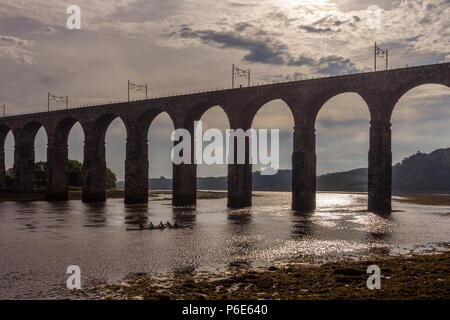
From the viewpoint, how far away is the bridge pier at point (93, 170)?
72.6 metres

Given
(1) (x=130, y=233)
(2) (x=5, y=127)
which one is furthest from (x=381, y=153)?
(2) (x=5, y=127)

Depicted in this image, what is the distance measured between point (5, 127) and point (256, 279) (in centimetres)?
8623

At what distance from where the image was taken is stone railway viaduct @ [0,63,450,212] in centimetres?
4728

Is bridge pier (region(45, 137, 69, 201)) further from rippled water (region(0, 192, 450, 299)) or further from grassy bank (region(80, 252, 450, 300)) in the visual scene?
grassy bank (region(80, 252, 450, 300))

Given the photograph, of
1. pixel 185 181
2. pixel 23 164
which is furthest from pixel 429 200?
pixel 23 164

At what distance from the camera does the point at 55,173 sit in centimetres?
7750

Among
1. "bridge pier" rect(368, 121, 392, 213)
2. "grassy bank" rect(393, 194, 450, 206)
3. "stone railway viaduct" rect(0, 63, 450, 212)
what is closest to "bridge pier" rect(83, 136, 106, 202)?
"stone railway viaduct" rect(0, 63, 450, 212)

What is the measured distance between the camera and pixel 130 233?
32.4 metres

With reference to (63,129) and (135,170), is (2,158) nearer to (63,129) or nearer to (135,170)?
(63,129)

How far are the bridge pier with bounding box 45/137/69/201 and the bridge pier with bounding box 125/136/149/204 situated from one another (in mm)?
17050

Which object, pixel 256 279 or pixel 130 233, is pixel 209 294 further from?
pixel 130 233

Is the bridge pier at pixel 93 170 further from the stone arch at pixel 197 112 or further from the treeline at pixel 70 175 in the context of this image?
the treeline at pixel 70 175

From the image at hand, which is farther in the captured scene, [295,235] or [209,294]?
[295,235]
